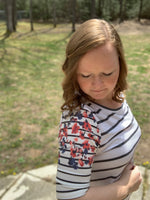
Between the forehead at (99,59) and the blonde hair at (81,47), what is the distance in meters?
0.02

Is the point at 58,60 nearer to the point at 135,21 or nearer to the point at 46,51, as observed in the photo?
the point at 46,51

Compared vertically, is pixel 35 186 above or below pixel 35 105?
above

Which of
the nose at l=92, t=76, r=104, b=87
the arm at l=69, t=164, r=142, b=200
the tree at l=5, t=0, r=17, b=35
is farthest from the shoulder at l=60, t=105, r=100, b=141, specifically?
the tree at l=5, t=0, r=17, b=35

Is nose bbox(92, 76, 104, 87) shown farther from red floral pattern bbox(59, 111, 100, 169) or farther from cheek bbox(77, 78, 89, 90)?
red floral pattern bbox(59, 111, 100, 169)

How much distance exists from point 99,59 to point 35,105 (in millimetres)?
4009

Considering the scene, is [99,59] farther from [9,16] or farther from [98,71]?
[9,16]

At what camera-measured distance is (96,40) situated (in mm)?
855

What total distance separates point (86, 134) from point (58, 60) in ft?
25.7

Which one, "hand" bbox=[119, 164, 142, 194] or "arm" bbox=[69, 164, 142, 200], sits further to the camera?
"hand" bbox=[119, 164, 142, 194]

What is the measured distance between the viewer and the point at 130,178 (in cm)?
108

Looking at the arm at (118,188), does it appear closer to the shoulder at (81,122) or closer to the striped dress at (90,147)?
the striped dress at (90,147)

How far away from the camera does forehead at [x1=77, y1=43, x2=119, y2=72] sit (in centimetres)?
86

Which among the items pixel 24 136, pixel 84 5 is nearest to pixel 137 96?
pixel 24 136

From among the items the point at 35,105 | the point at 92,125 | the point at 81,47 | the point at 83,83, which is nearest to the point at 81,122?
the point at 92,125
